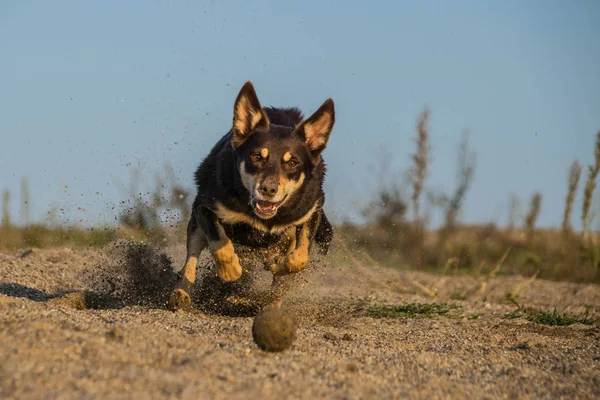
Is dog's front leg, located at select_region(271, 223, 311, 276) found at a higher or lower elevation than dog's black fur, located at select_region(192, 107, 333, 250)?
lower

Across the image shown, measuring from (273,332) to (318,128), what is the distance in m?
3.02

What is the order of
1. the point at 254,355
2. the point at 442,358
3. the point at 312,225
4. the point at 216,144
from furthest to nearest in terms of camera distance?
1. the point at 216,144
2. the point at 312,225
3. the point at 442,358
4. the point at 254,355

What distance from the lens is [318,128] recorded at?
7184 mm

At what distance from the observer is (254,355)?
446 centimetres

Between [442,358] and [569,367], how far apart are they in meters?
0.86

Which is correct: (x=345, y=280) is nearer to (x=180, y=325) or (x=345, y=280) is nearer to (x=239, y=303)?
(x=239, y=303)

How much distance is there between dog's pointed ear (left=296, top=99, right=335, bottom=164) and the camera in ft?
23.3

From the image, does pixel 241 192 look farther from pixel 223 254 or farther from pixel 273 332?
pixel 273 332

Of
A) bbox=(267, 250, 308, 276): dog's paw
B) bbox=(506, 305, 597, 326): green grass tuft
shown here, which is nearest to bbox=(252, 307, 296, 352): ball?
bbox=(267, 250, 308, 276): dog's paw

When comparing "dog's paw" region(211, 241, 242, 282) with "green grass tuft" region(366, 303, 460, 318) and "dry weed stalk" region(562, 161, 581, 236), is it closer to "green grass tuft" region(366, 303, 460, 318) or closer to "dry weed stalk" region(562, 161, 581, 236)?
"green grass tuft" region(366, 303, 460, 318)

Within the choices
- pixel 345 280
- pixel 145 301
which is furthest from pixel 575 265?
pixel 145 301

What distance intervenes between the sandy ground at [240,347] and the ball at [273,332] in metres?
0.06

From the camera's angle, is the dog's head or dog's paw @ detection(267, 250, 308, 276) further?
dog's paw @ detection(267, 250, 308, 276)

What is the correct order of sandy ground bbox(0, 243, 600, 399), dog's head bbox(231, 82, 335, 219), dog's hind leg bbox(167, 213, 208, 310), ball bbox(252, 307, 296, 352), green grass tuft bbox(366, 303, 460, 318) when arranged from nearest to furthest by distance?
sandy ground bbox(0, 243, 600, 399) < ball bbox(252, 307, 296, 352) < dog's head bbox(231, 82, 335, 219) < dog's hind leg bbox(167, 213, 208, 310) < green grass tuft bbox(366, 303, 460, 318)
